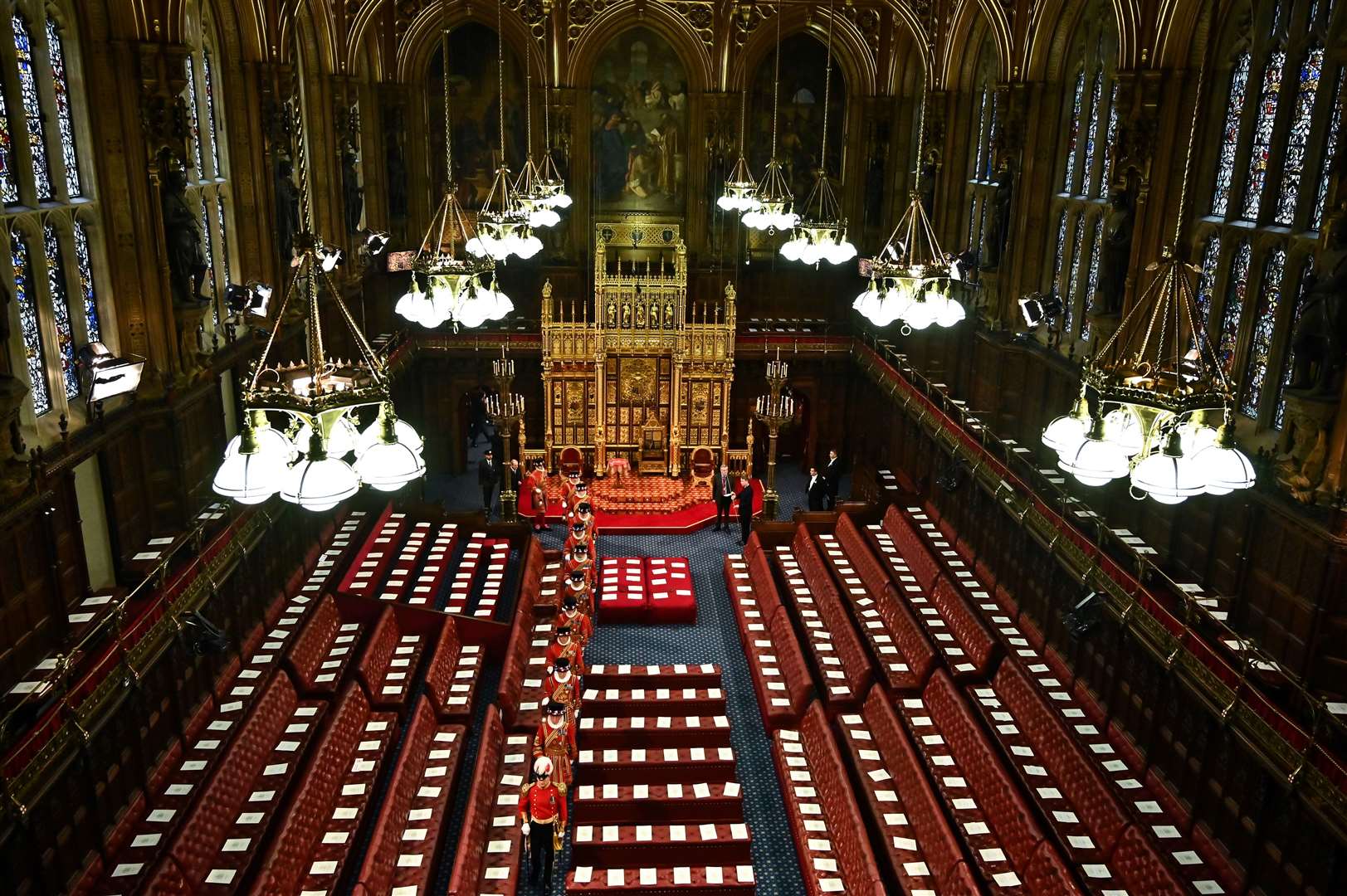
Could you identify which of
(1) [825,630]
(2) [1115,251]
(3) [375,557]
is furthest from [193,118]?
(2) [1115,251]

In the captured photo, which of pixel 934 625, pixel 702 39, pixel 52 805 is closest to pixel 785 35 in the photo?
pixel 702 39

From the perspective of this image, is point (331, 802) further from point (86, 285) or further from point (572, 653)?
point (86, 285)

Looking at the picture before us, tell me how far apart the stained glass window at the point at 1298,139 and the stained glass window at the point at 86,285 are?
41.8 ft

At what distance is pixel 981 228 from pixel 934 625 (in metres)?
8.22

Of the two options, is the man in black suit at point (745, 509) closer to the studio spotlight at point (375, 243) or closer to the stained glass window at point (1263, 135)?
the studio spotlight at point (375, 243)

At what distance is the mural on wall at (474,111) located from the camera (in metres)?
22.7

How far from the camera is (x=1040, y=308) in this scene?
49.2ft

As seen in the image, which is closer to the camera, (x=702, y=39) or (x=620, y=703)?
(x=620, y=703)

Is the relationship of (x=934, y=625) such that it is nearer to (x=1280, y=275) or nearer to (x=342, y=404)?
(x=1280, y=275)

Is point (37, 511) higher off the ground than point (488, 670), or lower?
higher

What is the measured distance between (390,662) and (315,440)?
372 inches

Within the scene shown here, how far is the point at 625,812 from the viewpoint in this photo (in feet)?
34.3

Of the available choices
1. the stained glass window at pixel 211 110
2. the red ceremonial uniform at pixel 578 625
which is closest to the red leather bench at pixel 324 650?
the red ceremonial uniform at pixel 578 625

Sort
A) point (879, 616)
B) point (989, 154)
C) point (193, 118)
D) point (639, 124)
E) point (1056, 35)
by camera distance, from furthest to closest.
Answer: point (639, 124) < point (989, 154) < point (1056, 35) < point (879, 616) < point (193, 118)
